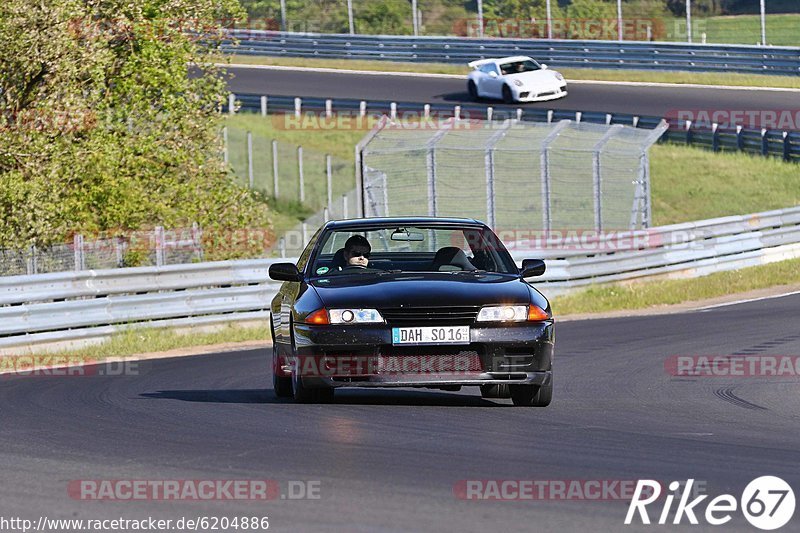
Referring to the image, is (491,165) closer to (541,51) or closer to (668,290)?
(668,290)

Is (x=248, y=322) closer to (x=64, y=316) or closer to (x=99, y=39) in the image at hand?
(x=64, y=316)

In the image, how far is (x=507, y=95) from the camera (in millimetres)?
42781

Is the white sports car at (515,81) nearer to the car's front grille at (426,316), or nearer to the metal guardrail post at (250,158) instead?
the metal guardrail post at (250,158)

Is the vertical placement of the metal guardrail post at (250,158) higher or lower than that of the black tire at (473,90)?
lower

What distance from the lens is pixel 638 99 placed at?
4234 centimetres

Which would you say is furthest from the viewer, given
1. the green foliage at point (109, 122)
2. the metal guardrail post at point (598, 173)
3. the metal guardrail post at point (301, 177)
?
the metal guardrail post at point (301, 177)

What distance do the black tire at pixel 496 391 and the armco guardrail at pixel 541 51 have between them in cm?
3341

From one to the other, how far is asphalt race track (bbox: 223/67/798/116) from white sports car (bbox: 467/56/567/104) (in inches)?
13.6

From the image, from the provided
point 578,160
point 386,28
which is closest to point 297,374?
point 578,160

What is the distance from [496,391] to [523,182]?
1598 centimetres

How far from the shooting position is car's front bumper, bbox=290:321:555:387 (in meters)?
9.70

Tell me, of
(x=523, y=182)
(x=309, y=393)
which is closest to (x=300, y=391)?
(x=309, y=393)

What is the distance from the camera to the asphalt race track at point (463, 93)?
41.1 meters

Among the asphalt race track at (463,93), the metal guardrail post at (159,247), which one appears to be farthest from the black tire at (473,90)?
the metal guardrail post at (159,247)
